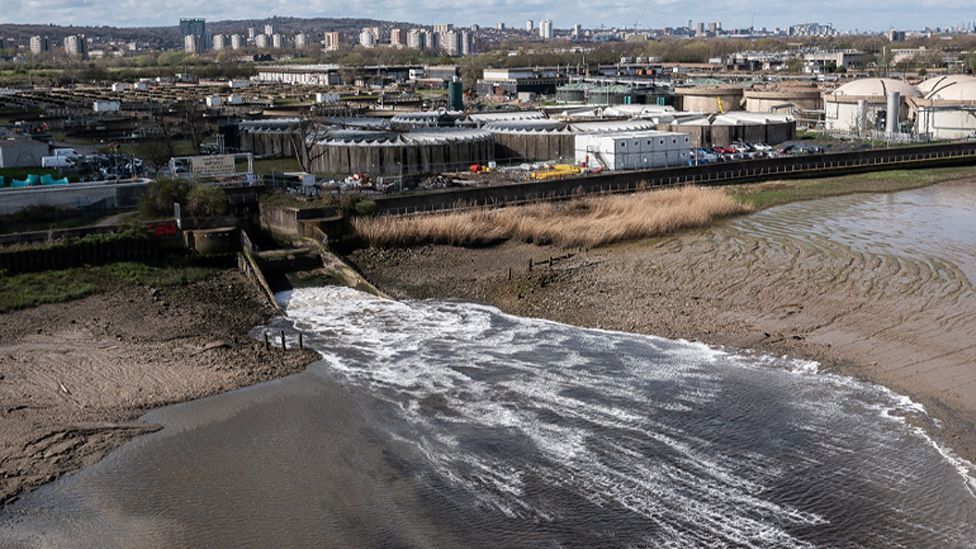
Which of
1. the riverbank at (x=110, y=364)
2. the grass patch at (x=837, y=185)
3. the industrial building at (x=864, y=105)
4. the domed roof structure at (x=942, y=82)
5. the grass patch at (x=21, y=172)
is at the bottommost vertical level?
the riverbank at (x=110, y=364)

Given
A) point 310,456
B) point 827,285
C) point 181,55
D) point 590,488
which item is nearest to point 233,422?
point 310,456

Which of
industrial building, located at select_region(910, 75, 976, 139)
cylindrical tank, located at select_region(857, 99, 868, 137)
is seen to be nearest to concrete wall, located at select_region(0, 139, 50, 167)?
cylindrical tank, located at select_region(857, 99, 868, 137)

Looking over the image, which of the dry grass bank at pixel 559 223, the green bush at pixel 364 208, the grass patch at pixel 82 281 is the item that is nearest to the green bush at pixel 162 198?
the grass patch at pixel 82 281

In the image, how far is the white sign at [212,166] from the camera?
108ft

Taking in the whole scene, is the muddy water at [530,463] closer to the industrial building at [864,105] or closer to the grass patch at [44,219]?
the grass patch at [44,219]

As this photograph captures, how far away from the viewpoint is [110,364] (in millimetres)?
19125

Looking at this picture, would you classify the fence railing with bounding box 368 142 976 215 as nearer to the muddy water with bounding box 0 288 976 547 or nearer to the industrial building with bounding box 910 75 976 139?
the industrial building with bounding box 910 75 976 139

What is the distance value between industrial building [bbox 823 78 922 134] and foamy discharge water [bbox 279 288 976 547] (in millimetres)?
38612

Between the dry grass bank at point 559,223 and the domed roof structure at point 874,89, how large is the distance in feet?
106

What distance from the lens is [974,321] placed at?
2128cm

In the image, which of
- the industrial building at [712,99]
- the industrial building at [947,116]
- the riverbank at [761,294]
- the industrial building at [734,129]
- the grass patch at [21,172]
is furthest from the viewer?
the industrial building at [712,99]

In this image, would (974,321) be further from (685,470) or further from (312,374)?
(312,374)

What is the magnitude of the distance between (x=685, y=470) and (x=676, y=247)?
14.7 meters

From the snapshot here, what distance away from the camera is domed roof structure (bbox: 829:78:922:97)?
201 ft
